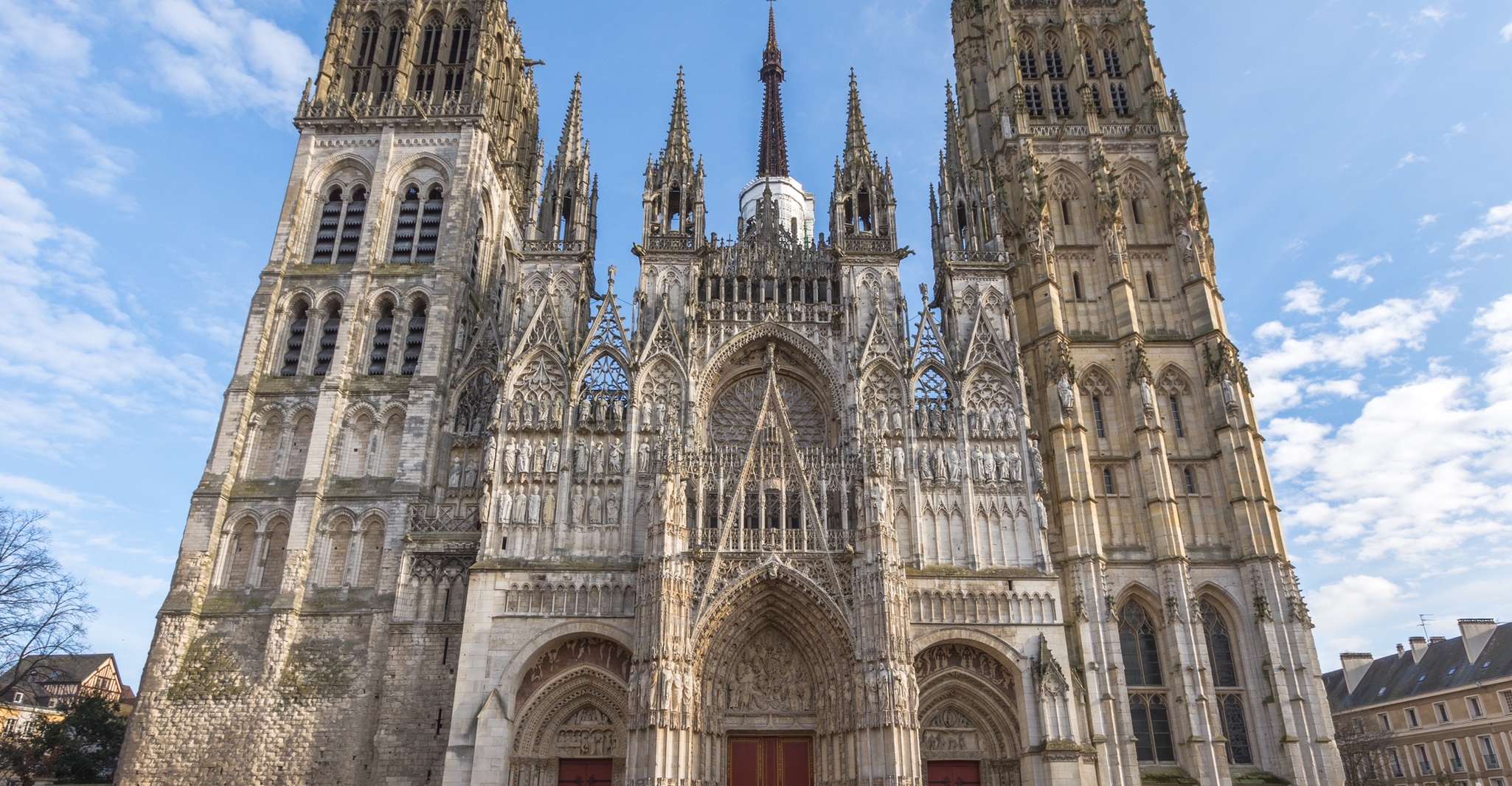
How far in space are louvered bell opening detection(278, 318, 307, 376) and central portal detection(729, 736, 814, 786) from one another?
19096mm

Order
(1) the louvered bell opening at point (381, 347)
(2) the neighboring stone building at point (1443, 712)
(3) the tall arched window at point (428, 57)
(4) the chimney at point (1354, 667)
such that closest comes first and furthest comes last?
(1) the louvered bell opening at point (381, 347) → (3) the tall arched window at point (428, 57) → (2) the neighboring stone building at point (1443, 712) → (4) the chimney at point (1354, 667)

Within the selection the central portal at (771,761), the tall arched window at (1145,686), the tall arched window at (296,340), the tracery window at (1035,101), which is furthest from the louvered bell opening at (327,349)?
the tracery window at (1035,101)

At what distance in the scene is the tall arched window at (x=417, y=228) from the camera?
109 ft

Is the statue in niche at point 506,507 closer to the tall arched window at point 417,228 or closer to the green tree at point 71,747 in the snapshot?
the tall arched window at point 417,228

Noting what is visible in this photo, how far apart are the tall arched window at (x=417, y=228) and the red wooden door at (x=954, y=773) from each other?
2373 centimetres

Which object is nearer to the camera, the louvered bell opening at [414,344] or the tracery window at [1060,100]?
the louvered bell opening at [414,344]

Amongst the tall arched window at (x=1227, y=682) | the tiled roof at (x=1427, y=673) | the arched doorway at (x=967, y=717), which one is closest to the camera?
the arched doorway at (x=967, y=717)

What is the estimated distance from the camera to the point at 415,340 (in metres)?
31.3

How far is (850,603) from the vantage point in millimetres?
24594

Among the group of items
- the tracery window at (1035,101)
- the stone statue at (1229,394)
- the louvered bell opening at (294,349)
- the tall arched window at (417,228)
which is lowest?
the stone statue at (1229,394)

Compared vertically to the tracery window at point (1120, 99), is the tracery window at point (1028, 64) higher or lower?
higher

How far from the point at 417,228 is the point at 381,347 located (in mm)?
4957

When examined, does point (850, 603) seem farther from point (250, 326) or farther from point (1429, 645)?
point (1429, 645)

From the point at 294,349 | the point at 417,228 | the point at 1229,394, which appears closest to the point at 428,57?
the point at 417,228
